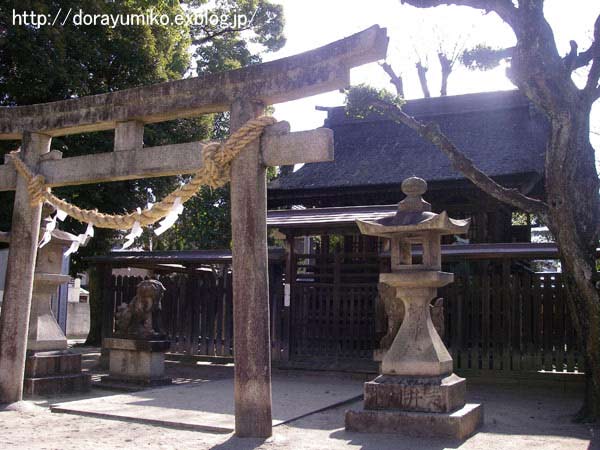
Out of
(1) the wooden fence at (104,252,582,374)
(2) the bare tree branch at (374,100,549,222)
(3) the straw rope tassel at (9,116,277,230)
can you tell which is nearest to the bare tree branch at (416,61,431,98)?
(1) the wooden fence at (104,252,582,374)

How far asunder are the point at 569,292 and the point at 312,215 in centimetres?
549

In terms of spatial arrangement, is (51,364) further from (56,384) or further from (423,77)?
(423,77)

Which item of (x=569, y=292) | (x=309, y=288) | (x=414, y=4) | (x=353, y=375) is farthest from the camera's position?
(x=309, y=288)

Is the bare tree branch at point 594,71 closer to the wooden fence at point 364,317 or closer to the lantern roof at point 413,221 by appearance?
the lantern roof at point 413,221

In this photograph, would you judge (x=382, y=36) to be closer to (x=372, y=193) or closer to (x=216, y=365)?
(x=216, y=365)

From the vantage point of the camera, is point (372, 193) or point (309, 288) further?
point (372, 193)

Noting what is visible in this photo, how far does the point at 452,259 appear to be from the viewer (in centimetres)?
1158

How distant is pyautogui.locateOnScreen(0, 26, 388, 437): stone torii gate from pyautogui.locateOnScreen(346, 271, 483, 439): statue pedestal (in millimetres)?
1441

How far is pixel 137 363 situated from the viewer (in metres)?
10.3

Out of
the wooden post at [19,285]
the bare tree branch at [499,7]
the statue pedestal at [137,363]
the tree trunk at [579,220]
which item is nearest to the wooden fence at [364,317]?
the statue pedestal at [137,363]

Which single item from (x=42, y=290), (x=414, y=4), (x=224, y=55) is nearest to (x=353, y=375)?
(x=42, y=290)

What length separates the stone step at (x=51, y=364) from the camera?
28.6 ft

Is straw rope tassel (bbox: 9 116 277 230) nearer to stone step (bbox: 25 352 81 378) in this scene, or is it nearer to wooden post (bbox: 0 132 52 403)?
wooden post (bbox: 0 132 52 403)

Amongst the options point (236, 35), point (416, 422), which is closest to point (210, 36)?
point (236, 35)
